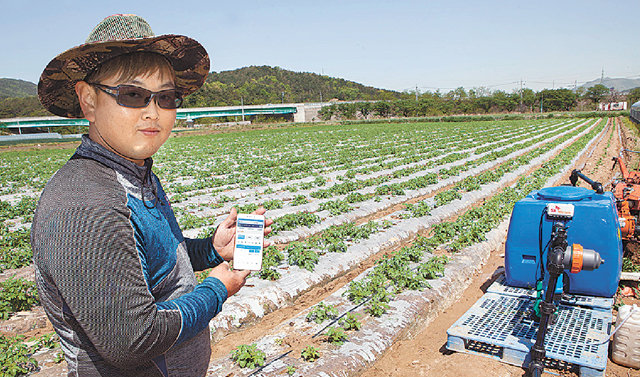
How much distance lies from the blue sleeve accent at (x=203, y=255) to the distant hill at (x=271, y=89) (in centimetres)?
10344

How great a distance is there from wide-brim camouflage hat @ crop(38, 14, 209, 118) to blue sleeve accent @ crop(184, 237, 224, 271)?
0.94 meters

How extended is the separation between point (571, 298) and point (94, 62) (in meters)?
5.17

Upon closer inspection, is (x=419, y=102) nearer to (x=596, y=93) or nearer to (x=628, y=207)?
(x=596, y=93)

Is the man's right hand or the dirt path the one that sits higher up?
the man's right hand

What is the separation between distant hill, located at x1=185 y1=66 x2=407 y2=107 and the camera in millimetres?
108613

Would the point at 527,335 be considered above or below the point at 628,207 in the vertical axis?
below

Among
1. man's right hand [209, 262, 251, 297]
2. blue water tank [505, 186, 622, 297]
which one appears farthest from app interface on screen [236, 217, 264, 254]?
blue water tank [505, 186, 622, 297]

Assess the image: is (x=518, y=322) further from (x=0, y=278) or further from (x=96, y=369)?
(x=0, y=278)

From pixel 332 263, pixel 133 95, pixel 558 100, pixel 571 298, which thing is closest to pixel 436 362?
pixel 571 298

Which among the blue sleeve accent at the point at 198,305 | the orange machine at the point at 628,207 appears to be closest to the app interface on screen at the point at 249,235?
the blue sleeve accent at the point at 198,305

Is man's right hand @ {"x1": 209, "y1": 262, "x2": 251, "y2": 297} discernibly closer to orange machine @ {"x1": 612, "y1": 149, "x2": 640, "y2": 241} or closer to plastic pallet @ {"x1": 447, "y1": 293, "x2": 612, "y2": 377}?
plastic pallet @ {"x1": 447, "y1": 293, "x2": 612, "y2": 377}

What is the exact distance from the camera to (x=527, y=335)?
4.22 meters

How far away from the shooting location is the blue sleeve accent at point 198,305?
1.62 m

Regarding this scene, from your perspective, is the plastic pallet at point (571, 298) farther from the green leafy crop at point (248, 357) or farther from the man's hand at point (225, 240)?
the man's hand at point (225, 240)
